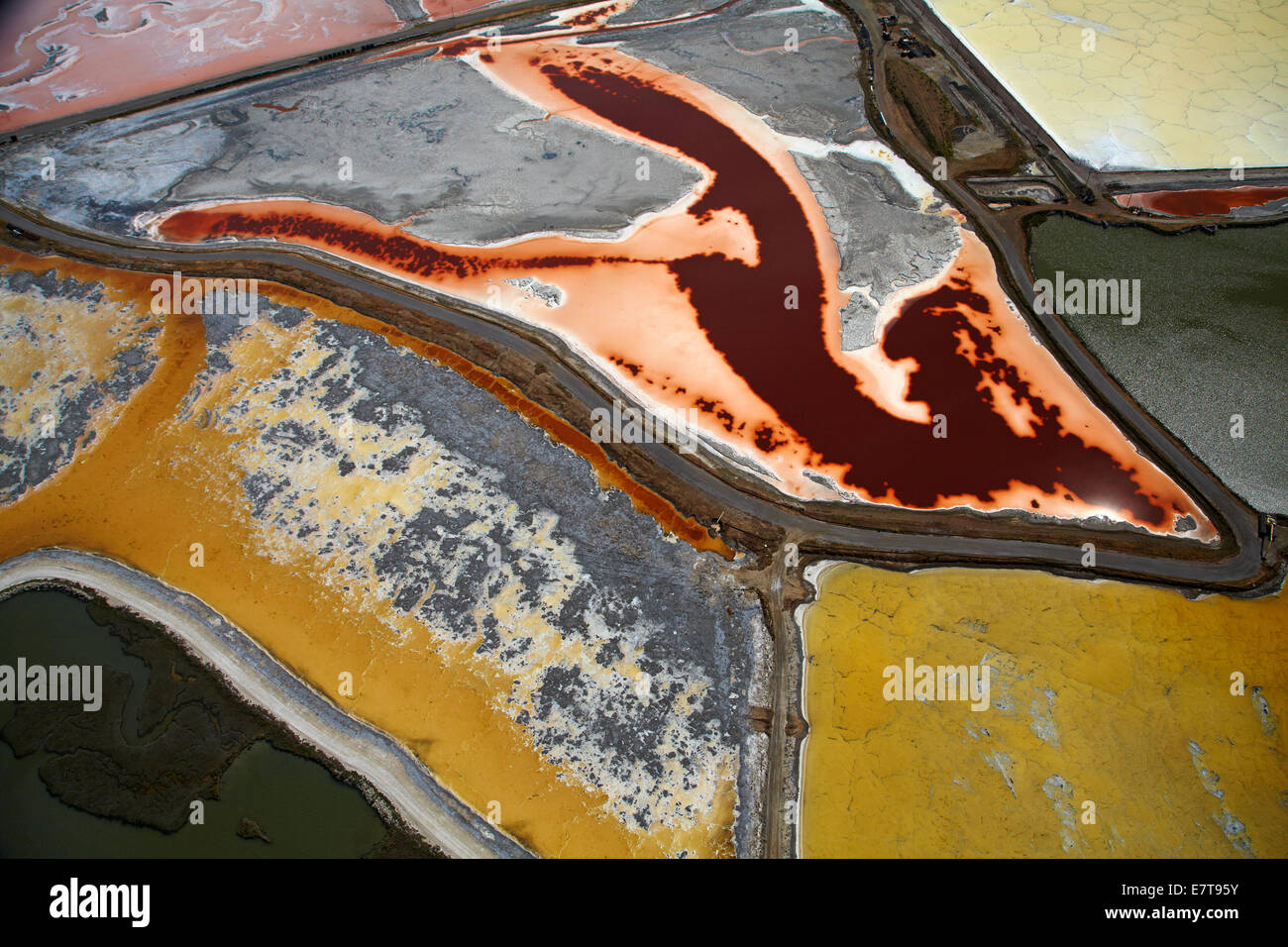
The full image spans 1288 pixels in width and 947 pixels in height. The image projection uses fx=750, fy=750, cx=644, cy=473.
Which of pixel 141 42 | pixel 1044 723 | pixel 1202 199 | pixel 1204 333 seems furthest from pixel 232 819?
pixel 141 42

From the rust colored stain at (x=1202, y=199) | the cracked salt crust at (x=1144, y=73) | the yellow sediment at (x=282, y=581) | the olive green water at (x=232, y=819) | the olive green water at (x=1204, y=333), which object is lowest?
the olive green water at (x=232, y=819)

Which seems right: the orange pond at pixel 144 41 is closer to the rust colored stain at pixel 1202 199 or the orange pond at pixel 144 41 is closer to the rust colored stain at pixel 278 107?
the rust colored stain at pixel 278 107

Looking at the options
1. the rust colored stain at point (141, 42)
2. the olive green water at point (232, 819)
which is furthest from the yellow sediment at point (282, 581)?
the rust colored stain at point (141, 42)

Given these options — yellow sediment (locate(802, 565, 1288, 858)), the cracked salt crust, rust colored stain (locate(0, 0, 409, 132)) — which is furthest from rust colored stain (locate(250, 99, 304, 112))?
the cracked salt crust

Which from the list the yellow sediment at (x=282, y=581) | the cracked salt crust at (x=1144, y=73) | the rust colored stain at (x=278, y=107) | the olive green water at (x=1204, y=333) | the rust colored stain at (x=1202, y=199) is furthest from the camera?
the rust colored stain at (x=278, y=107)

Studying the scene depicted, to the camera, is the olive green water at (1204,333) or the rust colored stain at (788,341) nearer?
the rust colored stain at (788,341)

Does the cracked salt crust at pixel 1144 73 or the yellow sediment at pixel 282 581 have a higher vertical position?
the cracked salt crust at pixel 1144 73

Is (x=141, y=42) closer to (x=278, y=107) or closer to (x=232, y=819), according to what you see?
(x=278, y=107)

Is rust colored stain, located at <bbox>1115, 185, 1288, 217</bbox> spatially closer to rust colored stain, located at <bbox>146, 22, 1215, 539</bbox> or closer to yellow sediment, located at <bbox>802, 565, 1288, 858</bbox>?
rust colored stain, located at <bbox>146, 22, 1215, 539</bbox>
